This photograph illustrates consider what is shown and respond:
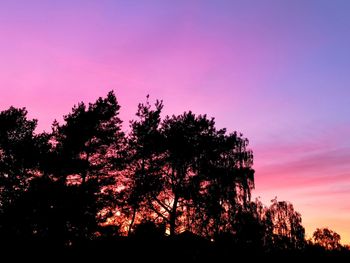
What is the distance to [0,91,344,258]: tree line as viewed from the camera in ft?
92.6

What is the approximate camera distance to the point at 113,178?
3219 cm

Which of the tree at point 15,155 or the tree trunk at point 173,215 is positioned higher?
the tree at point 15,155

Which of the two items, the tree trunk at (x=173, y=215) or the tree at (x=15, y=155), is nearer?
the tree at (x=15, y=155)

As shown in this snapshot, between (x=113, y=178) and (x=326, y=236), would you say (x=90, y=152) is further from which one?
(x=326, y=236)

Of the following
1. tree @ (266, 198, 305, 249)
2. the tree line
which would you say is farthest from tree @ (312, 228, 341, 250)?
the tree line

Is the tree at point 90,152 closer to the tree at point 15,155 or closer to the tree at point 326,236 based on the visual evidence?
the tree at point 15,155

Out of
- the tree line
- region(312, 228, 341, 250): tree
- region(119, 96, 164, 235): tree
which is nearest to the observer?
the tree line

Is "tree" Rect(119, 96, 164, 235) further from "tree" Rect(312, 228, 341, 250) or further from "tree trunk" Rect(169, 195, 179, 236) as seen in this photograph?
"tree" Rect(312, 228, 341, 250)

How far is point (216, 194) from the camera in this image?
116ft

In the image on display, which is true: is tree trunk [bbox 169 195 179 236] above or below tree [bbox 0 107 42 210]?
below

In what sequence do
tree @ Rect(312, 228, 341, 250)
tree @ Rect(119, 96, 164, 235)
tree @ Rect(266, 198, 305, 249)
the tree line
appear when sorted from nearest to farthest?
the tree line → tree @ Rect(119, 96, 164, 235) → tree @ Rect(266, 198, 305, 249) → tree @ Rect(312, 228, 341, 250)

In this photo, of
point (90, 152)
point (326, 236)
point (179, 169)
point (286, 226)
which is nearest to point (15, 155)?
point (90, 152)

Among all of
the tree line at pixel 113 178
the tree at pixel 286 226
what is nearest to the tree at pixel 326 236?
the tree at pixel 286 226

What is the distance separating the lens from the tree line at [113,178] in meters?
28.2
